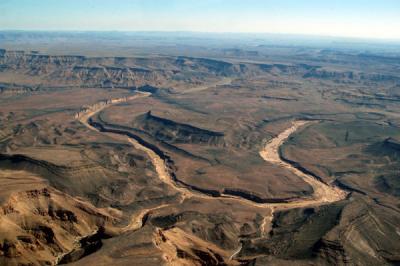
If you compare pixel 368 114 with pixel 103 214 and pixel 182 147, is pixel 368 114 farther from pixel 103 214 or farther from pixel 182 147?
pixel 103 214

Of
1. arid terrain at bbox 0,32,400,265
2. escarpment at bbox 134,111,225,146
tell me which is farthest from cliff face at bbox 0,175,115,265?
escarpment at bbox 134,111,225,146

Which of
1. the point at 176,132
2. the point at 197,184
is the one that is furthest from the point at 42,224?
the point at 176,132

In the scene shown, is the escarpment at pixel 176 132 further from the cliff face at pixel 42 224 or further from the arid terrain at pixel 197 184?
the cliff face at pixel 42 224

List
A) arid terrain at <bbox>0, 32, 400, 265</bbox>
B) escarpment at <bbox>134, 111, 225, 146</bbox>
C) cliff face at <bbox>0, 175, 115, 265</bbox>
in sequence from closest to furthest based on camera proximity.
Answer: cliff face at <bbox>0, 175, 115, 265</bbox>, arid terrain at <bbox>0, 32, 400, 265</bbox>, escarpment at <bbox>134, 111, 225, 146</bbox>

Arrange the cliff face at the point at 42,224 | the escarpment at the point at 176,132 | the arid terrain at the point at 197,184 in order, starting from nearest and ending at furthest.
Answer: the cliff face at the point at 42,224
the arid terrain at the point at 197,184
the escarpment at the point at 176,132

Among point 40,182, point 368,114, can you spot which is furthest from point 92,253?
point 368,114

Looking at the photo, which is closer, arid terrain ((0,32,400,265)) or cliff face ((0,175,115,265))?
cliff face ((0,175,115,265))

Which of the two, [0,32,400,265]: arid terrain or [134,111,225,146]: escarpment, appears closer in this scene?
[0,32,400,265]: arid terrain

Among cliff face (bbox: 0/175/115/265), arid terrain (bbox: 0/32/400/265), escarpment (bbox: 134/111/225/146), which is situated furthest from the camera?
escarpment (bbox: 134/111/225/146)

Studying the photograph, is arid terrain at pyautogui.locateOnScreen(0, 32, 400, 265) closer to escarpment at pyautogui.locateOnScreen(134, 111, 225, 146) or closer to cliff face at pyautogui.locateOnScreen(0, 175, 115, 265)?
cliff face at pyautogui.locateOnScreen(0, 175, 115, 265)

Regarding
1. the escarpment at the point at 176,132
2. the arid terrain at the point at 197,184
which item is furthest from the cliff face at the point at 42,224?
the escarpment at the point at 176,132

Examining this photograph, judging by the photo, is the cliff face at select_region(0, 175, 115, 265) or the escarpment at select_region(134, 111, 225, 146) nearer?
the cliff face at select_region(0, 175, 115, 265)
